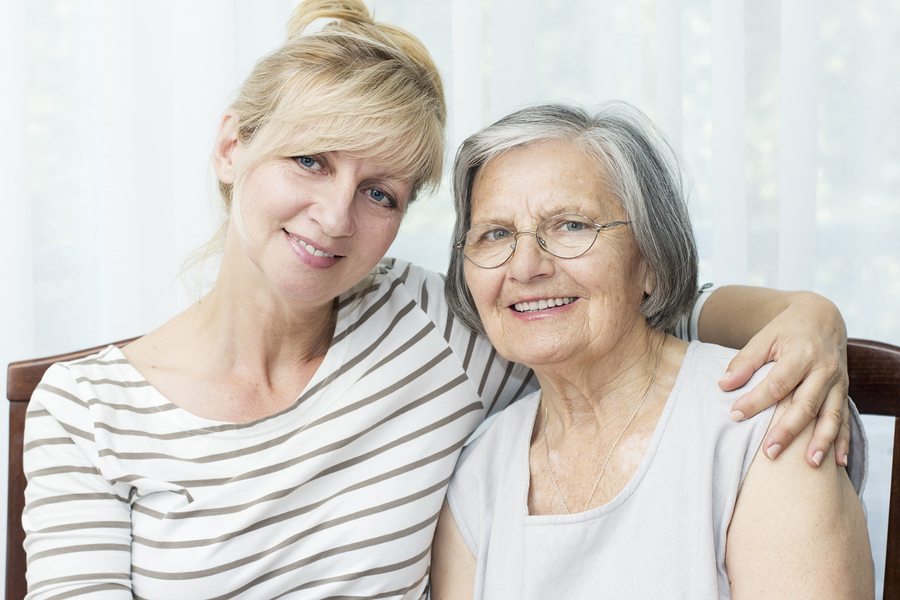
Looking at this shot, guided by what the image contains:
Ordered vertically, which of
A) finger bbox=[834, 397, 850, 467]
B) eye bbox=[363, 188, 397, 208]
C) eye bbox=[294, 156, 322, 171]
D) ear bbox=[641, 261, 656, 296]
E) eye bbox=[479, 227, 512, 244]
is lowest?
finger bbox=[834, 397, 850, 467]

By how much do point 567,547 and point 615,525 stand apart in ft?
0.28

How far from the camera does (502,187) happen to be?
1.50m

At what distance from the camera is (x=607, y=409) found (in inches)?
→ 60.0

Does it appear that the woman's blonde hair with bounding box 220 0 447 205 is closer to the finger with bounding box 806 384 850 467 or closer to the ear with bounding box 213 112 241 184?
the ear with bounding box 213 112 241 184

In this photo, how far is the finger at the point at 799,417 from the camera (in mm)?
1275

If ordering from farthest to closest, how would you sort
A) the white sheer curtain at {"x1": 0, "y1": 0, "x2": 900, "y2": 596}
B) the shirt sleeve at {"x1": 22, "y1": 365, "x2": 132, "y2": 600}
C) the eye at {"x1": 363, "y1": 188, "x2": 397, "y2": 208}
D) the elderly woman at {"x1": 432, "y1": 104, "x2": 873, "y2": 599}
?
the white sheer curtain at {"x1": 0, "y1": 0, "x2": 900, "y2": 596} < the eye at {"x1": 363, "y1": 188, "x2": 397, "y2": 208} < the shirt sleeve at {"x1": 22, "y1": 365, "x2": 132, "y2": 600} < the elderly woman at {"x1": 432, "y1": 104, "x2": 873, "y2": 599}

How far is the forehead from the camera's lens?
1445 millimetres

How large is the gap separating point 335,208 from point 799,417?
780mm

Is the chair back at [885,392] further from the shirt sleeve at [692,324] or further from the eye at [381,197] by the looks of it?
the eye at [381,197]

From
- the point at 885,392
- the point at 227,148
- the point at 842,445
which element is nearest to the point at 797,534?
the point at 842,445

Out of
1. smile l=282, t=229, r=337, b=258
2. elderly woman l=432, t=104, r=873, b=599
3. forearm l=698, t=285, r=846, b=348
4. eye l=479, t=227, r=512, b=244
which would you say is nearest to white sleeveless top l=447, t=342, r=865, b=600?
elderly woman l=432, t=104, r=873, b=599

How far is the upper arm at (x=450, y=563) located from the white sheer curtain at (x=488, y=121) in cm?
81

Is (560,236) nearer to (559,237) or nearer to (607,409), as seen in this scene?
(559,237)

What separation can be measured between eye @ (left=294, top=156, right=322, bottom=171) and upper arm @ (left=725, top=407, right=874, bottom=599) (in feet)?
2.74
